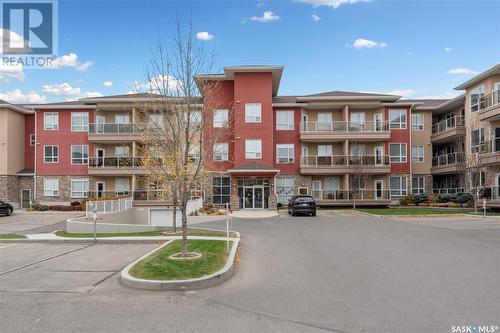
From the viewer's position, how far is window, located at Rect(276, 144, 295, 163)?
38.0 m

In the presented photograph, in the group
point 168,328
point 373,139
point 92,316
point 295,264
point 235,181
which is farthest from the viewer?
point 373,139

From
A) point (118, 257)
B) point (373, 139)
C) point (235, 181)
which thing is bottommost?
point (118, 257)

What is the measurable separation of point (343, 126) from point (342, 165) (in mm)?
4185

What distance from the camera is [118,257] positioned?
12039 millimetres

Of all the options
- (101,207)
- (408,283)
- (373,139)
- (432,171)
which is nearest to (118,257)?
(408,283)

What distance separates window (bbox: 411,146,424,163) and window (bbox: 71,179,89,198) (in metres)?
34.6

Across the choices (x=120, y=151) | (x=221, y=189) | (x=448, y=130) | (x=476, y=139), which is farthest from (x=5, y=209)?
(x=448, y=130)

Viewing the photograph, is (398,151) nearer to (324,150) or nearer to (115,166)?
(324,150)

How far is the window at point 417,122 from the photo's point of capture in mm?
41125

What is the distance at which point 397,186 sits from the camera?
38.7 m

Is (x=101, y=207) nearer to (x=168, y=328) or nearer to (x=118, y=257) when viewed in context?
(x=118, y=257)

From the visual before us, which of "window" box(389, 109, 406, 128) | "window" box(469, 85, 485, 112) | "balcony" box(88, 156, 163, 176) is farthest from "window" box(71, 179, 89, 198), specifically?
"window" box(469, 85, 485, 112)

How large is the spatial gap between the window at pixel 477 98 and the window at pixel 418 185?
31.0ft

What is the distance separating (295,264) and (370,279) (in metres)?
2.39
